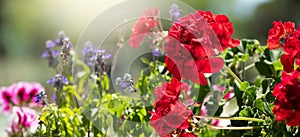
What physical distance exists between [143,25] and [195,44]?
241mm

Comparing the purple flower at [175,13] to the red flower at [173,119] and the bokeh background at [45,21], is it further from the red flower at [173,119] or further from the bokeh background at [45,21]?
the bokeh background at [45,21]

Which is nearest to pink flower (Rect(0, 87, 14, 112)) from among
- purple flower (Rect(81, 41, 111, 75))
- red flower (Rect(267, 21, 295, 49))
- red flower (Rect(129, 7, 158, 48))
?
purple flower (Rect(81, 41, 111, 75))

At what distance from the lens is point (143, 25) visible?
97cm

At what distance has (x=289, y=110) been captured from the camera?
659mm

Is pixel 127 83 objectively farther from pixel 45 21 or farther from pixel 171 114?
pixel 45 21

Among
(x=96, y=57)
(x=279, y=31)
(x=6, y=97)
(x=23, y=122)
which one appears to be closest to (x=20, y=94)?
(x=6, y=97)

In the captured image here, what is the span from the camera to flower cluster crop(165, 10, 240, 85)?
0.76m

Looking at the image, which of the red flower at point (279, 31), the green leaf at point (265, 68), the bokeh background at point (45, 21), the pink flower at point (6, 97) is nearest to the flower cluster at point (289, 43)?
the red flower at point (279, 31)

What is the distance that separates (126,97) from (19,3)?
9.67 meters

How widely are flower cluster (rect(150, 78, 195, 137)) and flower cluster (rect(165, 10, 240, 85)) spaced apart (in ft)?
0.09

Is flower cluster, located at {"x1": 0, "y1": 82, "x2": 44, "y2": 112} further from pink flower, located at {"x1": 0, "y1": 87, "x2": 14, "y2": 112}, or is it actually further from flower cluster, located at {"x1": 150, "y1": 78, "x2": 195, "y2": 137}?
flower cluster, located at {"x1": 150, "y1": 78, "x2": 195, "y2": 137}

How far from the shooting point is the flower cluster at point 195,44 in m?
0.76

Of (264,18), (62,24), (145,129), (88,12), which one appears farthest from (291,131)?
(62,24)

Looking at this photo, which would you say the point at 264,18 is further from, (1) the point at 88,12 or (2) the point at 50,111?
(2) the point at 50,111
